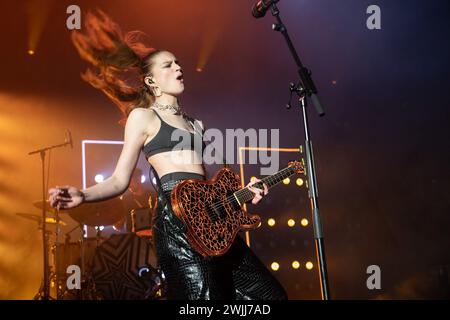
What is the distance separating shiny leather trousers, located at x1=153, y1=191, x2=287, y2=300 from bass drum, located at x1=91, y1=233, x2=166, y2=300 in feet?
11.3

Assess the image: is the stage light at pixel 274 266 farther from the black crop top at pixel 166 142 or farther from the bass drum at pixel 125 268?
the black crop top at pixel 166 142

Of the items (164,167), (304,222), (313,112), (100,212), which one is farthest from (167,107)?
(313,112)

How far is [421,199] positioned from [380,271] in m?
1.17

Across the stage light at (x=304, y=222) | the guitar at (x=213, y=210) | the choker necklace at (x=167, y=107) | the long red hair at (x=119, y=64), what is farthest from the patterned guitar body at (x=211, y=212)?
the stage light at (x=304, y=222)

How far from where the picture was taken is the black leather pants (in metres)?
2.33

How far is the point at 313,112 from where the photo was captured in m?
6.95

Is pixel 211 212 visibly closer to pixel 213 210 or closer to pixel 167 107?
pixel 213 210

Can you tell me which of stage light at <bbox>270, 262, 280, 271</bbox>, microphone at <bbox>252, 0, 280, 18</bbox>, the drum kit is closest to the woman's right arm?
microphone at <bbox>252, 0, 280, 18</bbox>

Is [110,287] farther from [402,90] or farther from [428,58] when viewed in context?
[428,58]

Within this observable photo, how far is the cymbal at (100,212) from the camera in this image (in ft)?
19.9

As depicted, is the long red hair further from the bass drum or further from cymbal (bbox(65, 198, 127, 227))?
the bass drum

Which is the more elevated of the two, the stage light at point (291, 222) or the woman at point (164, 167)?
the woman at point (164, 167)

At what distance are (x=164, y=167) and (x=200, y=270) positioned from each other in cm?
62

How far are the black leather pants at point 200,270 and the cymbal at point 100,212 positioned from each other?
12.4 ft
